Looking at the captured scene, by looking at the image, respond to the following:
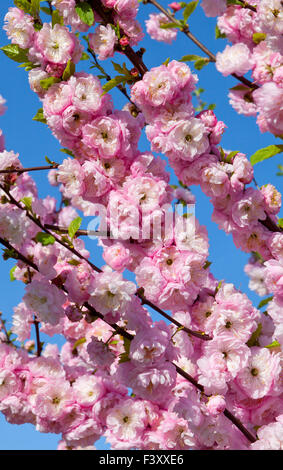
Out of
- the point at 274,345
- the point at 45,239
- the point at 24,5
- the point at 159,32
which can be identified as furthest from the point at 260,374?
the point at 159,32

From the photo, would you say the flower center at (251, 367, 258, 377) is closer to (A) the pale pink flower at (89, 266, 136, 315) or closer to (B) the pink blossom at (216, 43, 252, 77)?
(A) the pale pink flower at (89, 266, 136, 315)

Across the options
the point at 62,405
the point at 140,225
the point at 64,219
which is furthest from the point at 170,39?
the point at 62,405

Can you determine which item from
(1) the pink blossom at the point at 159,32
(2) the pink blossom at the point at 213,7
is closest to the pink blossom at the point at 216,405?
(2) the pink blossom at the point at 213,7

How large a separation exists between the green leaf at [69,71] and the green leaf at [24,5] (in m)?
0.41

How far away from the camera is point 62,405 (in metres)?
3.29

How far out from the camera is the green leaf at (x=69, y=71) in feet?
9.37

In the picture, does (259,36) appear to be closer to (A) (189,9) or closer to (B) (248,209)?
(A) (189,9)

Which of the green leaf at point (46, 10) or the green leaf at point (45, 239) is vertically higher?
the green leaf at point (46, 10)

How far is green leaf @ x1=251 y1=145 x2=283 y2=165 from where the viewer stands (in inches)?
115

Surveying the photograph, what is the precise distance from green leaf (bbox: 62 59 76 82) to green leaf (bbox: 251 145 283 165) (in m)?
1.14

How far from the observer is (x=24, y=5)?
9.67 feet

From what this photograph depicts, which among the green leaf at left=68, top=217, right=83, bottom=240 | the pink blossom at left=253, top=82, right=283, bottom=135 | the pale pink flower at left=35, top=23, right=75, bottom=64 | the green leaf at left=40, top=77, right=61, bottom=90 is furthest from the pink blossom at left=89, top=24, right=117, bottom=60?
the green leaf at left=68, top=217, right=83, bottom=240

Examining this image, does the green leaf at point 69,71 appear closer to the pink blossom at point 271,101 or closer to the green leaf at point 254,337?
the pink blossom at point 271,101

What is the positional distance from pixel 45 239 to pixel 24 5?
1369 mm
